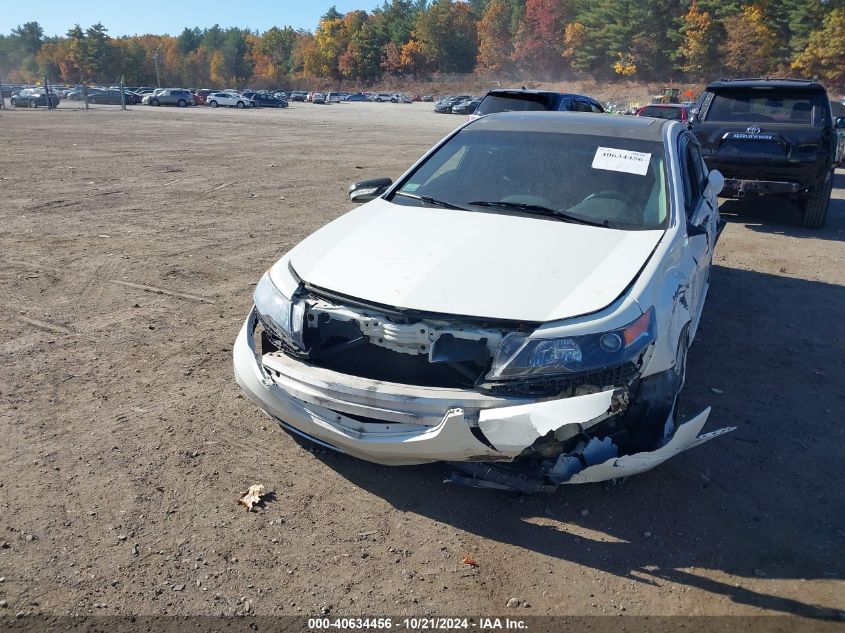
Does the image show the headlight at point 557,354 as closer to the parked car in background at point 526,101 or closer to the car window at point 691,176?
the car window at point 691,176

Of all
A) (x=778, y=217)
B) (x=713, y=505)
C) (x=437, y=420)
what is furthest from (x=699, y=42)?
(x=437, y=420)

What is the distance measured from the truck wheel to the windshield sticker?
6.28m

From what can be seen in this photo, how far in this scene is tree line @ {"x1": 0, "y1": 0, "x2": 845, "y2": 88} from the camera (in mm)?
75000

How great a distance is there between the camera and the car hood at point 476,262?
9.89 feet

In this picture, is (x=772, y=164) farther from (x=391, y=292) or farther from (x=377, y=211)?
(x=391, y=292)

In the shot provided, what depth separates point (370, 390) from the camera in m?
2.97

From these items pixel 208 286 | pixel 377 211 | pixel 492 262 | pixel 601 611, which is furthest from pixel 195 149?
pixel 601 611

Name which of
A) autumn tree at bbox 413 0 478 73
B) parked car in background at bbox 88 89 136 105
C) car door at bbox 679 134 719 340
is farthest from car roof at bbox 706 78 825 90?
autumn tree at bbox 413 0 478 73

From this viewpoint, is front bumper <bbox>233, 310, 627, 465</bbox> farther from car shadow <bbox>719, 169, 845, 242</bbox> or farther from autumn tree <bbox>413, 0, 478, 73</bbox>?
autumn tree <bbox>413, 0, 478, 73</bbox>

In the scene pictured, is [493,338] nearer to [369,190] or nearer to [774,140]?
[369,190]

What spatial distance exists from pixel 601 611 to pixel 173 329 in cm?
381

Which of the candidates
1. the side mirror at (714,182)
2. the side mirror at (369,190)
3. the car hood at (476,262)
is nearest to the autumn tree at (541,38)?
the side mirror at (714,182)

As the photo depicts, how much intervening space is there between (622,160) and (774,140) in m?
6.01

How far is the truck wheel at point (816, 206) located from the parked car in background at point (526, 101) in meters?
→ 3.88
